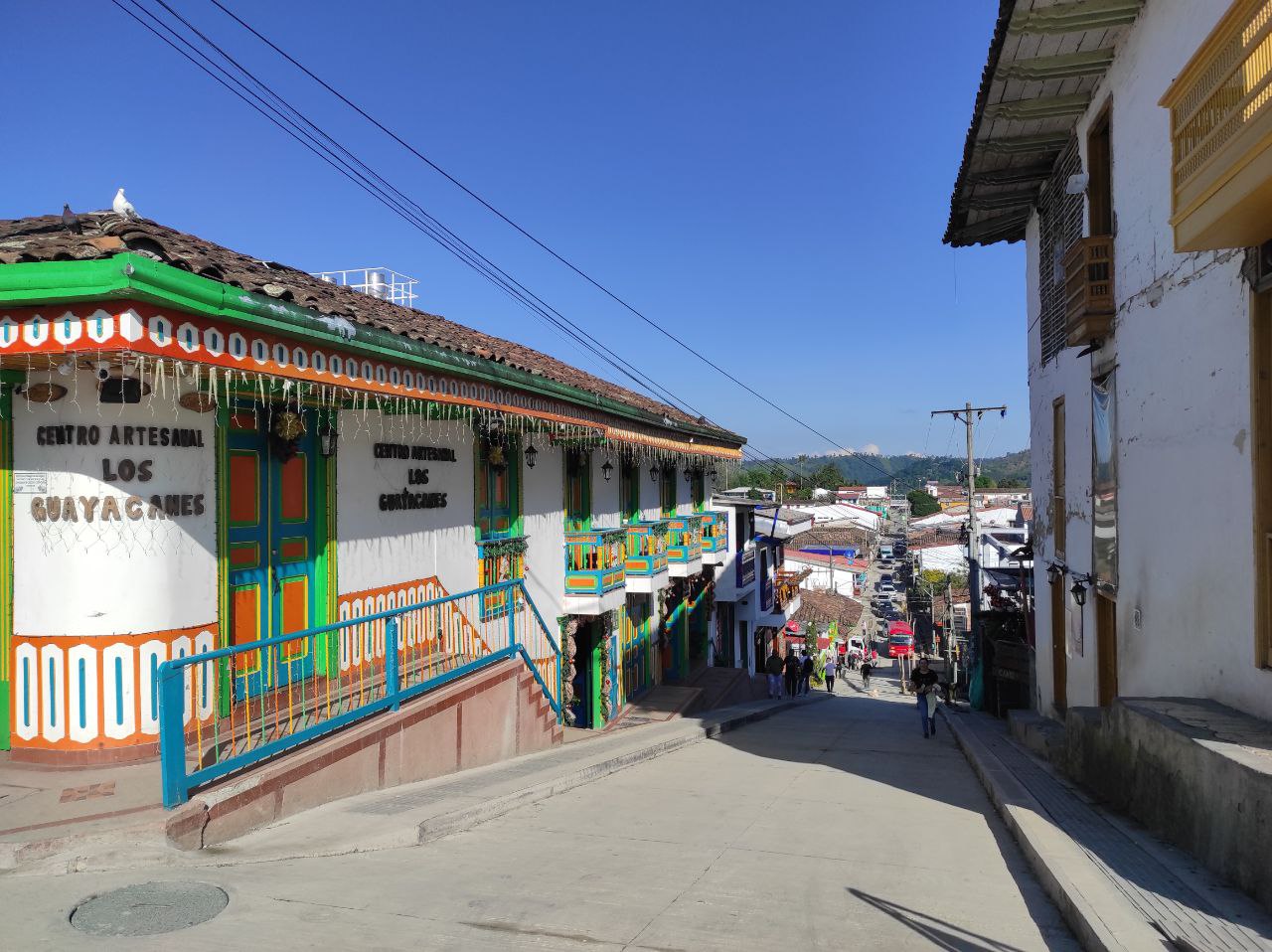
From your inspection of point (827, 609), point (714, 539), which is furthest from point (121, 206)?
point (827, 609)

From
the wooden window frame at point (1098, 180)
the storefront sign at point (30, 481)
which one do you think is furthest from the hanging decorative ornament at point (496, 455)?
the wooden window frame at point (1098, 180)

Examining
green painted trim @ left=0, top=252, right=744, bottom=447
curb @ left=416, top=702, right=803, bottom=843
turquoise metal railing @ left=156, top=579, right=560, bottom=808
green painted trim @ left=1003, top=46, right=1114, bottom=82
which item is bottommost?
curb @ left=416, top=702, right=803, bottom=843

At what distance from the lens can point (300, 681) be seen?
7.35 m

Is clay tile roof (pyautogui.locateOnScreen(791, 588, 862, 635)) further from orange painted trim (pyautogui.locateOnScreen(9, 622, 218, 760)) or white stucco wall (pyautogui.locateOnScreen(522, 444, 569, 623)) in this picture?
orange painted trim (pyautogui.locateOnScreen(9, 622, 218, 760))

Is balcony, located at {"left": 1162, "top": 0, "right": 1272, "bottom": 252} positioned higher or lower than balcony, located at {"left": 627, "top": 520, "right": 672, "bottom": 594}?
higher

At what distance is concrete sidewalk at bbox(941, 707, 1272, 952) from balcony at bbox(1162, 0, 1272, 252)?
3.92 m

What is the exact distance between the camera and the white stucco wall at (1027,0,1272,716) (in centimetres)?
664

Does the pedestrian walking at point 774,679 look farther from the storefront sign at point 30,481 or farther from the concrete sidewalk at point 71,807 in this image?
the storefront sign at point 30,481

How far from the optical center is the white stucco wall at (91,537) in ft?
19.8

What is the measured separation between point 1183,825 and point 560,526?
9.94 m

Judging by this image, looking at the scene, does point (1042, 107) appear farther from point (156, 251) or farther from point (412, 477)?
point (156, 251)

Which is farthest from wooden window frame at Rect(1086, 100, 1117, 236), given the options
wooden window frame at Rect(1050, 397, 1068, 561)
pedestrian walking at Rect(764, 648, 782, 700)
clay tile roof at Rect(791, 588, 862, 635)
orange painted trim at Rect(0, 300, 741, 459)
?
clay tile roof at Rect(791, 588, 862, 635)

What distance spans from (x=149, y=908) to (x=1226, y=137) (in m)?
7.41

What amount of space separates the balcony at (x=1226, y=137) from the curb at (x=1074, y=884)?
4.02 metres
